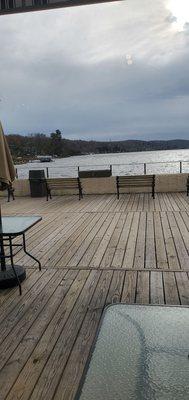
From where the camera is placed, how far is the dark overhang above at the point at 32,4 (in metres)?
3.57

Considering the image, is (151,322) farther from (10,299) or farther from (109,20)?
(109,20)

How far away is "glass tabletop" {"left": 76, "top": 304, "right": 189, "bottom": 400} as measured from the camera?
1167mm

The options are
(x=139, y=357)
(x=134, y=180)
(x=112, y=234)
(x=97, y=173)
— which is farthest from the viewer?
(x=97, y=173)

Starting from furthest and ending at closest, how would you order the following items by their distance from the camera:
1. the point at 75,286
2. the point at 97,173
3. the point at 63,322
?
1. the point at 97,173
2. the point at 75,286
3. the point at 63,322

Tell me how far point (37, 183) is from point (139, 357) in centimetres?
966

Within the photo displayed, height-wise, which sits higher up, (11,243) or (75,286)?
(11,243)

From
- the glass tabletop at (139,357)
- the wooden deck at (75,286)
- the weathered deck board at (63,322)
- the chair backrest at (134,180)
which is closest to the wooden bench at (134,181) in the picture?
the chair backrest at (134,180)

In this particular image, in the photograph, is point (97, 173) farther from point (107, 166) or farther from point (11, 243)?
point (11, 243)

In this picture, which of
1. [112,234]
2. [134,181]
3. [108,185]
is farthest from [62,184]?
[112,234]

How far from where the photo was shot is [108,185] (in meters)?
10.7

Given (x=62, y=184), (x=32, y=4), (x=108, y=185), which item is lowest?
(x=108, y=185)

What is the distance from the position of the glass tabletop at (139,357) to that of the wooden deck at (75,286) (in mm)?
750

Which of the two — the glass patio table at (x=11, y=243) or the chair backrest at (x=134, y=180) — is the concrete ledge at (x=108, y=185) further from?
A: the glass patio table at (x=11, y=243)

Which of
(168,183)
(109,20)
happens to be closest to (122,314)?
(109,20)
